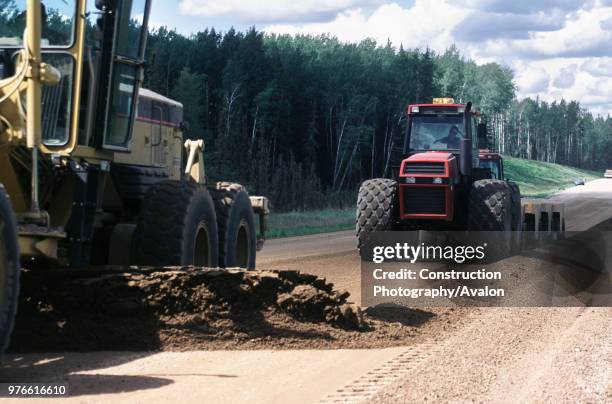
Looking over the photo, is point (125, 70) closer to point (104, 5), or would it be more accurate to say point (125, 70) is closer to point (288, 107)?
point (104, 5)

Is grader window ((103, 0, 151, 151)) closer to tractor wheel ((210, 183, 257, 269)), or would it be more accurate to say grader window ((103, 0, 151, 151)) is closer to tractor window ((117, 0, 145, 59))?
tractor window ((117, 0, 145, 59))

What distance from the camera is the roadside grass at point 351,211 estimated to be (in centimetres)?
3520

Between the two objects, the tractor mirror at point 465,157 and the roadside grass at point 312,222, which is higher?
the tractor mirror at point 465,157

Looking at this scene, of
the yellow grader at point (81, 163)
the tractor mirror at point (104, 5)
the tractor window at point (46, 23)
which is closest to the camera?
the yellow grader at point (81, 163)

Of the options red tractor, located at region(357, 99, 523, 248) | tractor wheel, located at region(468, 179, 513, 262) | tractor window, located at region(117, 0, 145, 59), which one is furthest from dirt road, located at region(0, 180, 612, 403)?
tractor wheel, located at region(468, 179, 513, 262)

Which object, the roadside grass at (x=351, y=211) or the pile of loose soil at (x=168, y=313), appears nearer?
the pile of loose soil at (x=168, y=313)

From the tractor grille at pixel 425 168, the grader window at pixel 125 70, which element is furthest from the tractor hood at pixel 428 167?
the grader window at pixel 125 70

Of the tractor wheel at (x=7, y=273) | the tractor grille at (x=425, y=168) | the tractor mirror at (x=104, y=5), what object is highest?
the tractor mirror at (x=104, y=5)

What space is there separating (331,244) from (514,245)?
7706mm

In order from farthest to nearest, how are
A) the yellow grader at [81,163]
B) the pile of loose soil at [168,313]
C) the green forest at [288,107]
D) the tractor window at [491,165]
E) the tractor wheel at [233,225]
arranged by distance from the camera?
the green forest at [288,107]
the tractor window at [491,165]
the tractor wheel at [233,225]
the pile of loose soil at [168,313]
the yellow grader at [81,163]

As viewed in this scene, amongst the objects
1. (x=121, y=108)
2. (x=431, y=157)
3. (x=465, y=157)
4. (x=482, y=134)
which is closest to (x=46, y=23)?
(x=121, y=108)

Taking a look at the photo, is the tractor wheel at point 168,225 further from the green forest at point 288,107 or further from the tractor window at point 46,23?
the green forest at point 288,107

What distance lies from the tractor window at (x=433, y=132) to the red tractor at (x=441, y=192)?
0.06 ft

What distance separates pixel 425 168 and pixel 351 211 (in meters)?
37.2
